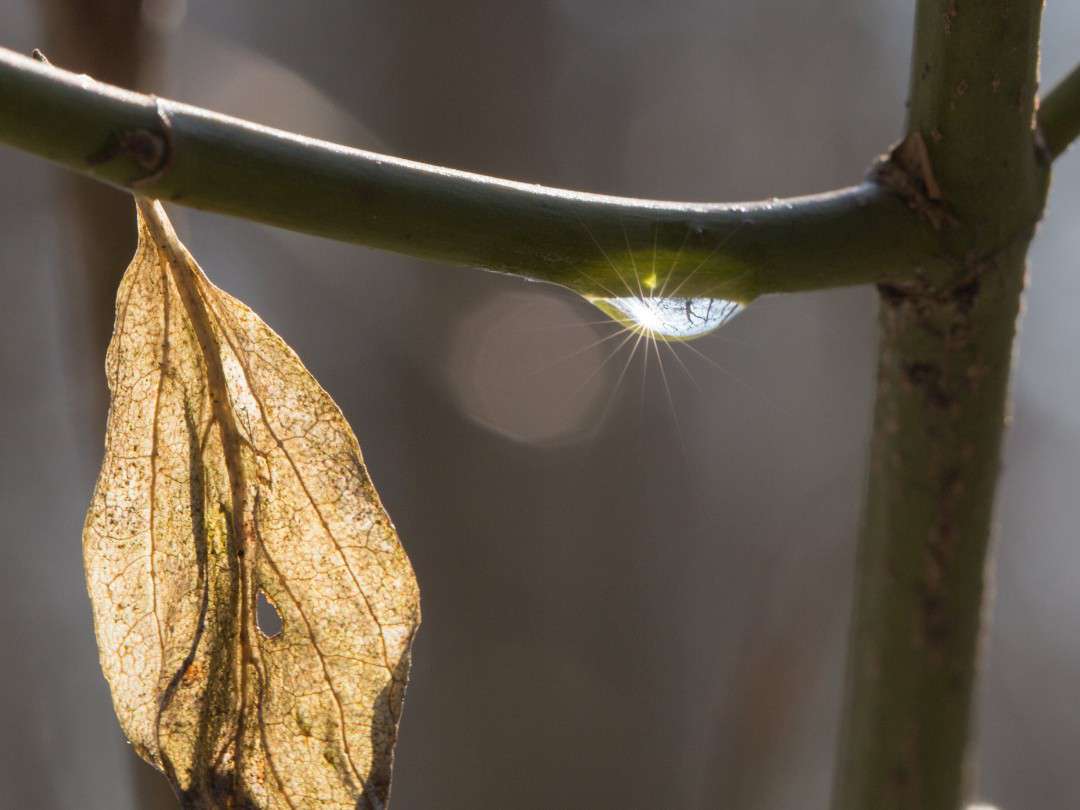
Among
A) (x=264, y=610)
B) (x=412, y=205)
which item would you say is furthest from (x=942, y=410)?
(x=264, y=610)

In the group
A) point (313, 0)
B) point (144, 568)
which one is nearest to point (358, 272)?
point (313, 0)

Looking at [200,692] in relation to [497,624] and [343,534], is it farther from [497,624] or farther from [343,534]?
[497,624]

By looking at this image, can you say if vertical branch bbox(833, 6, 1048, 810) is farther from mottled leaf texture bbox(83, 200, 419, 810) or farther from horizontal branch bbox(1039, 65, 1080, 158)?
mottled leaf texture bbox(83, 200, 419, 810)

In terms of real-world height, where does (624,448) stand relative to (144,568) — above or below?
above

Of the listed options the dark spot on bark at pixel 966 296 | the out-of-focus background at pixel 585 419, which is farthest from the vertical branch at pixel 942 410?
the out-of-focus background at pixel 585 419

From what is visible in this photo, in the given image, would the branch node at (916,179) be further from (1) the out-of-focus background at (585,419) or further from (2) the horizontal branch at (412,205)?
(1) the out-of-focus background at (585,419)

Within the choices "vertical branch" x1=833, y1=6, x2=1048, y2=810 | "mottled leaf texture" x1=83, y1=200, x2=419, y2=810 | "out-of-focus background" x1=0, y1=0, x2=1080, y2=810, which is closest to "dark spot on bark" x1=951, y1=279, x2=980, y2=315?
"vertical branch" x1=833, y1=6, x2=1048, y2=810

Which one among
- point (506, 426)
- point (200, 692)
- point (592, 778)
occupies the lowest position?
point (200, 692)

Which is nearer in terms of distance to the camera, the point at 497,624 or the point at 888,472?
the point at 888,472
